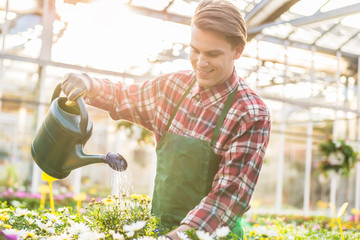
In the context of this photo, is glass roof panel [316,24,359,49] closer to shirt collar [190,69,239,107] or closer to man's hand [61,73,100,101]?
shirt collar [190,69,239,107]

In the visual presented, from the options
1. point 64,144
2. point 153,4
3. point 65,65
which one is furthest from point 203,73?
point 153,4

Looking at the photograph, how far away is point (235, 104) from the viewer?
1.38 metres

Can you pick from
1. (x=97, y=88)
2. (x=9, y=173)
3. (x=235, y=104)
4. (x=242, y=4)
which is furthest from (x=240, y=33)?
(x=9, y=173)

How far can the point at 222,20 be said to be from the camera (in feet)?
3.98

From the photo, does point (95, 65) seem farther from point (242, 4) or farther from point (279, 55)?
point (279, 55)

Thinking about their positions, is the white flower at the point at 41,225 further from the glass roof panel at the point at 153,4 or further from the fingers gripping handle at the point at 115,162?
the glass roof panel at the point at 153,4

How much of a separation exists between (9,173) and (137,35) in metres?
3.02

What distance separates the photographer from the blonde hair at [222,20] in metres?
1.21

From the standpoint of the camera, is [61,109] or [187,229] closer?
[187,229]

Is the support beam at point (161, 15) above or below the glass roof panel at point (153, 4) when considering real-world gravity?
below

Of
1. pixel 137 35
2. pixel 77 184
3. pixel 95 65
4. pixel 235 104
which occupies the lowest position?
pixel 77 184

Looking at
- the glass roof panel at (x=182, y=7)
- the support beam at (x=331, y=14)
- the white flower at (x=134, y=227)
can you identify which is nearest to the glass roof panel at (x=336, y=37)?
the glass roof panel at (x=182, y=7)

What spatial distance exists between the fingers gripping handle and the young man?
0.21m

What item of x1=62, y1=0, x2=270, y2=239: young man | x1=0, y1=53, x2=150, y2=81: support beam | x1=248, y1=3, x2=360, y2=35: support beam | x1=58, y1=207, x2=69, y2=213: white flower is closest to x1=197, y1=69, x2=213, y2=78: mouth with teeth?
x1=62, y1=0, x2=270, y2=239: young man
